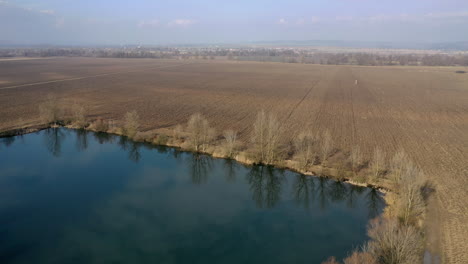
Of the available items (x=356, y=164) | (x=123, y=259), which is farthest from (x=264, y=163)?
(x=123, y=259)

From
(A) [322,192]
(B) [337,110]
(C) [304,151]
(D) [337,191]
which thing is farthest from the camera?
(B) [337,110]

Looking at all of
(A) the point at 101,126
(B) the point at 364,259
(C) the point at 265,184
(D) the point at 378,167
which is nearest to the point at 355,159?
(D) the point at 378,167

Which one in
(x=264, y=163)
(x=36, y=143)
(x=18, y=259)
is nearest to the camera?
(x=18, y=259)

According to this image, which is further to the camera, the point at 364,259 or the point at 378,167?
the point at 378,167

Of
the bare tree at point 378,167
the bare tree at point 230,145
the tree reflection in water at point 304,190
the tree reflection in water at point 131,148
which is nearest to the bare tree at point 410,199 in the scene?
the bare tree at point 378,167

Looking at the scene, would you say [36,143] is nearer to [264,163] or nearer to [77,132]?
[77,132]

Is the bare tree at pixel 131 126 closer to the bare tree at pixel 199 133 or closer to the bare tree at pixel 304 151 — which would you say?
the bare tree at pixel 199 133

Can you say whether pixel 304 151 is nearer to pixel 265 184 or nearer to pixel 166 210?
pixel 265 184
